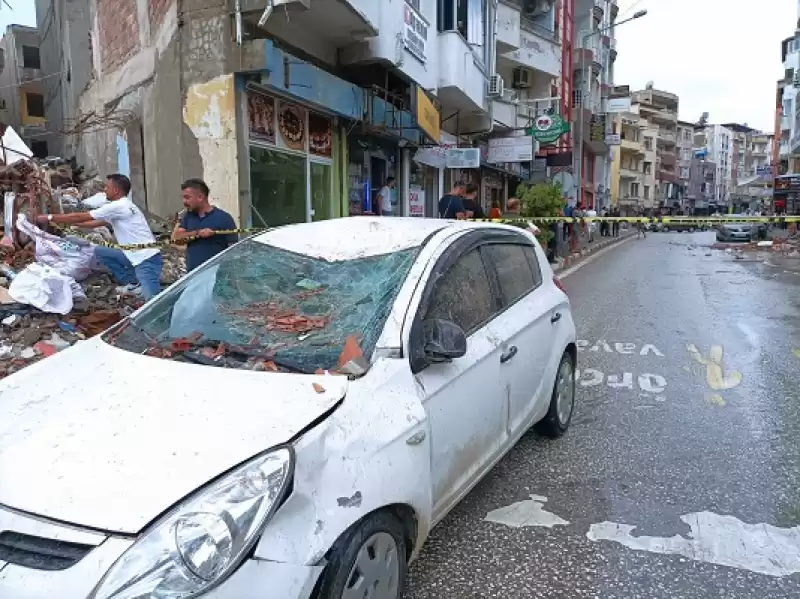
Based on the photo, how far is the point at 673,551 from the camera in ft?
10.00

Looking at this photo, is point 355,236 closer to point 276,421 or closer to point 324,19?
point 276,421

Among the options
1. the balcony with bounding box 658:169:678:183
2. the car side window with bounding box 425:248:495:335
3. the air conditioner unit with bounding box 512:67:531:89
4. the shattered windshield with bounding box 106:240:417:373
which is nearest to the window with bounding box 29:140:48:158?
the air conditioner unit with bounding box 512:67:531:89

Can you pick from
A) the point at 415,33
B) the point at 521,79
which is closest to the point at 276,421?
the point at 415,33

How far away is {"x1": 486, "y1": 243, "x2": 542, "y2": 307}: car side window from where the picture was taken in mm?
3818

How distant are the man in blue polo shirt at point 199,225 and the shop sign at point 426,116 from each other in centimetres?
937

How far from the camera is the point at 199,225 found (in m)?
5.86

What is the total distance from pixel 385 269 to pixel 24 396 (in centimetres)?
160

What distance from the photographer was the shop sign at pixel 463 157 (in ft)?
61.8

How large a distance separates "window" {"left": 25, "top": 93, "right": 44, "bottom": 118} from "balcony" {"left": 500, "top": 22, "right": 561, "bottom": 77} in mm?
23467

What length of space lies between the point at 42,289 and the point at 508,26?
23.5 meters

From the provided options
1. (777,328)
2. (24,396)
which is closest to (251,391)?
(24,396)

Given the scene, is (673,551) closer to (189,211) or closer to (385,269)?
(385,269)

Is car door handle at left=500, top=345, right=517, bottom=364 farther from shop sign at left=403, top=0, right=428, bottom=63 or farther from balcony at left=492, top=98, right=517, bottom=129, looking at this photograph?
balcony at left=492, top=98, right=517, bottom=129

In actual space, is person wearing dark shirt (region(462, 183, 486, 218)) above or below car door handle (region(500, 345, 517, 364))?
above
